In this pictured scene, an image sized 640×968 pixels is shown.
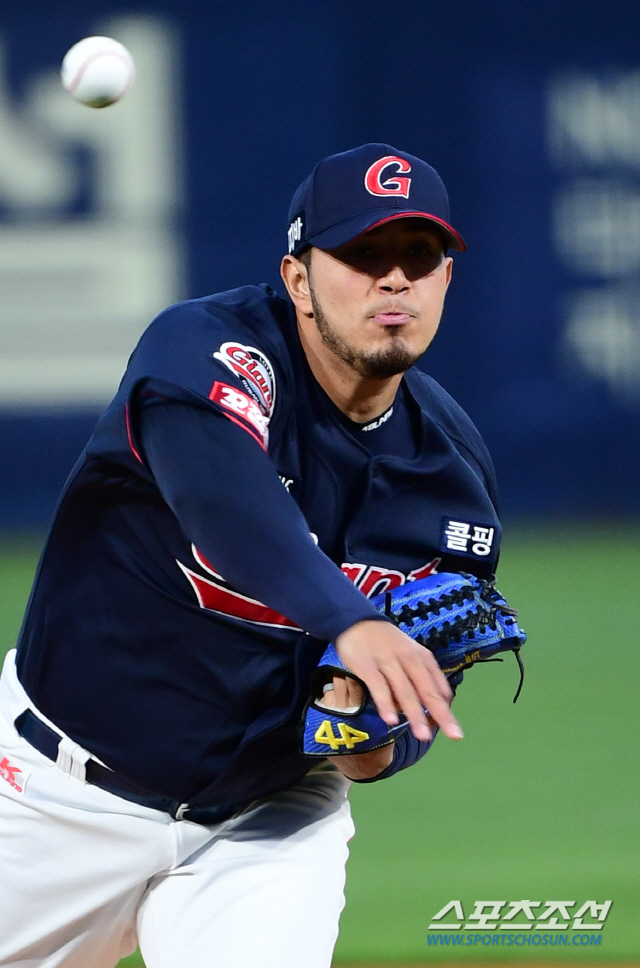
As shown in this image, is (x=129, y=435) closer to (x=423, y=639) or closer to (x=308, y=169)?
(x=423, y=639)

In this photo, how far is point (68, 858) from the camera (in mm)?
2508

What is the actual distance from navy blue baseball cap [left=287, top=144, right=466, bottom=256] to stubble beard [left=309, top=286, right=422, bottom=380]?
0.14 metres

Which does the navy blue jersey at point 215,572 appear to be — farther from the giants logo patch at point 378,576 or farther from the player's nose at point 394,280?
the player's nose at point 394,280

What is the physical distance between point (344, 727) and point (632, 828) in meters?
2.44

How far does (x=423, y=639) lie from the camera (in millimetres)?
2355

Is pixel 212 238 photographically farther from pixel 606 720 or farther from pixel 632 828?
pixel 632 828

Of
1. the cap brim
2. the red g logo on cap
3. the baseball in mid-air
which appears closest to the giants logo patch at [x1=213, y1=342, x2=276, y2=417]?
the cap brim

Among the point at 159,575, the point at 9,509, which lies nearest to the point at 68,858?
the point at 159,575

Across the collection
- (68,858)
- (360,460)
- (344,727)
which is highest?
(360,460)

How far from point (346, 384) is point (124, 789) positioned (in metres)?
0.82

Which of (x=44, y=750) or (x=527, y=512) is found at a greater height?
(x=44, y=750)

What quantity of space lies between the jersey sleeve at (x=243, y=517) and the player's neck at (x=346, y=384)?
1.32 feet

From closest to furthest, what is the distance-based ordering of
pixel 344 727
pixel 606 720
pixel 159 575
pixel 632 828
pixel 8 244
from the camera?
1. pixel 344 727
2. pixel 159 575
3. pixel 632 828
4. pixel 606 720
5. pixel 8 244

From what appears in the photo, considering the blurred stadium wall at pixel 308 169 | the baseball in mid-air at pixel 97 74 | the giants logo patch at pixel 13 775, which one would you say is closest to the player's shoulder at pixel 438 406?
the giants logo patch at pixel 13 775
